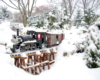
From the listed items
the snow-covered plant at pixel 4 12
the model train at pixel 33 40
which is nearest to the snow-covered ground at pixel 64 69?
the model train at pixel 33 40

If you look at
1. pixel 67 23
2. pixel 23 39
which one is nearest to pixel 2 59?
pixel 23 39

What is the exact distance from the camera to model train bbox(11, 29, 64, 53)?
18.8 feet

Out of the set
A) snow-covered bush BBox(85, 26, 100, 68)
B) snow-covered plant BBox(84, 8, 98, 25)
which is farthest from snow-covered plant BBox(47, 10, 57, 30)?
snow-covered bush BBox(85, 26, 100, 68)

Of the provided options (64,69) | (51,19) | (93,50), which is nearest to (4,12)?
(51,19)

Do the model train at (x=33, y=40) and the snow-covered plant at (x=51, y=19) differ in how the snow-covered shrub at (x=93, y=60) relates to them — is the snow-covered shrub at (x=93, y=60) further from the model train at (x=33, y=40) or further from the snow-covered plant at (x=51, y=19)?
the snow-covered plant at (x=51, y=19)

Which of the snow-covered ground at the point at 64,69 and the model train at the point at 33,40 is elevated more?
the model train at the point at 33,40

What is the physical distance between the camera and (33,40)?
265 inches

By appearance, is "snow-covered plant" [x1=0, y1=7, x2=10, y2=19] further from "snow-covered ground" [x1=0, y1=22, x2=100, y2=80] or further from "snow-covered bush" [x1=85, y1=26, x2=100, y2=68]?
"snow-covered bush" [x1=85, y1=26, x2=100, y2=68]

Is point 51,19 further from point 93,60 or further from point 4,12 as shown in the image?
Result: point 4,12

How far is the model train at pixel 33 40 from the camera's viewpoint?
5716mm

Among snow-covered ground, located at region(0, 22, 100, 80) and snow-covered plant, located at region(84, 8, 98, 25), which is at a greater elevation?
snow-covered plant, located at region(84, 8, 98, 25)

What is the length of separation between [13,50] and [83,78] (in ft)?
14.3

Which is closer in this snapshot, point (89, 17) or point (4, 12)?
point (89, 17)

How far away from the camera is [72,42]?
7.73 metres
